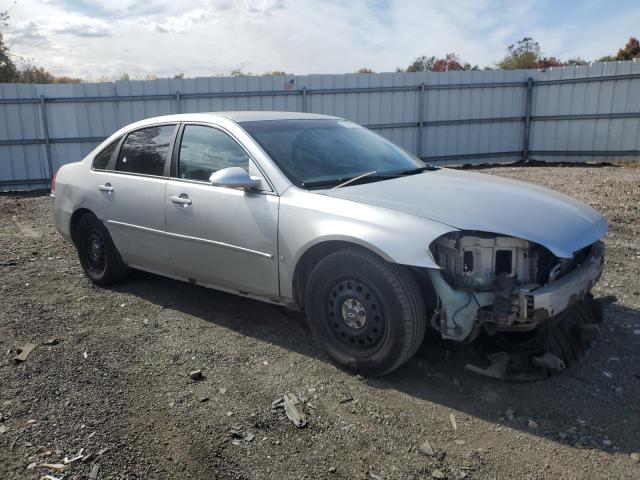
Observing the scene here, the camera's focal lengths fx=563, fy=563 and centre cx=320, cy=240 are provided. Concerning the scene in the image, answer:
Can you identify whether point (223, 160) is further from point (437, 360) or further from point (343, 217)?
point (437, 360)

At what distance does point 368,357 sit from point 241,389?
829 millimetres

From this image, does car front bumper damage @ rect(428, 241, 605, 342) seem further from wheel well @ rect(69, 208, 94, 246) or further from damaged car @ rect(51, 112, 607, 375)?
wheel well @ rect(69, 208, 94, 246)

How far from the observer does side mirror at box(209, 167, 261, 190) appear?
3.87 meters

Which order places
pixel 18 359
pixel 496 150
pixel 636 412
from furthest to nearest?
pixel 496 150 < pixel 18 359 < pixel 636 412

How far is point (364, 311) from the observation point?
3.50m

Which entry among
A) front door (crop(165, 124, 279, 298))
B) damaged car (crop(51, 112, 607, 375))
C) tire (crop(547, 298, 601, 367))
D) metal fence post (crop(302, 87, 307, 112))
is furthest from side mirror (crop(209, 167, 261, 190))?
metal fence post (crop(302, 87, 307, 112))

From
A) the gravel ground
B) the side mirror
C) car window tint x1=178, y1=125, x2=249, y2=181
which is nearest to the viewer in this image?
the gravel ground

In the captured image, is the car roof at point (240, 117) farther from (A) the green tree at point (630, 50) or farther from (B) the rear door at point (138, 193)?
(A) the green tree at point (630, 50)

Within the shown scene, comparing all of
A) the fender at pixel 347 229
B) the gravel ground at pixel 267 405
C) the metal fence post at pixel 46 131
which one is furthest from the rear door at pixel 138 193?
the metal fence post at pixel 46 131

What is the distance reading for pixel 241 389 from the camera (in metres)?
3.57

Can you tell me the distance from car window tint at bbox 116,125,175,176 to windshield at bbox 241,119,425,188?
88cm

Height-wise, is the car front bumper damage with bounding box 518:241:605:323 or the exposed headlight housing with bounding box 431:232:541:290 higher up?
the exposed headlight housing with bounding box 431:232:541:290

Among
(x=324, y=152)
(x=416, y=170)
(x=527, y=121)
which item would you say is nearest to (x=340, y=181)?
(x=324, y=152)

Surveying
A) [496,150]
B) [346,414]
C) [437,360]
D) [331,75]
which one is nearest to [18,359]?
[346,414]
